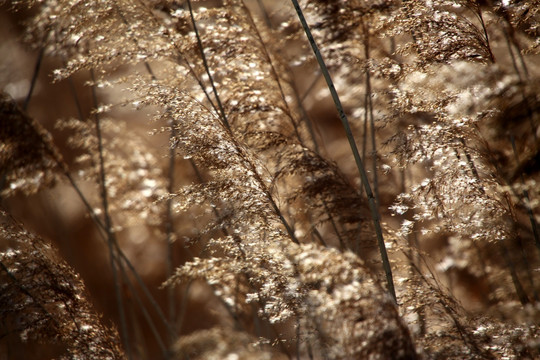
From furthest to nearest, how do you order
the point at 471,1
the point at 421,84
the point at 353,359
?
the point at 421,84 < the point at 471,1 < the point at 353,359

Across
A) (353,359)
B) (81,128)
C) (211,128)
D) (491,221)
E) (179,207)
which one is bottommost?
(353,359)

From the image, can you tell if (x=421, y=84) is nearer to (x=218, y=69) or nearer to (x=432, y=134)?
(x=432, y=134)

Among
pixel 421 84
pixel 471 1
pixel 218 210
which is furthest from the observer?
pixel 218 210

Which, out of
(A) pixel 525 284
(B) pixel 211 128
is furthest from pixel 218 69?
(A) pixel 525 284

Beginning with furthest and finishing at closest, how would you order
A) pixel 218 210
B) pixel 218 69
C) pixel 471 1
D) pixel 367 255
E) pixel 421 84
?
pixel 367 255 → pixel 218 210 → pixel 218 69 → pixel 421 84 → pixel 471 1

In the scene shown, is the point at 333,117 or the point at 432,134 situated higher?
the point at 333,117

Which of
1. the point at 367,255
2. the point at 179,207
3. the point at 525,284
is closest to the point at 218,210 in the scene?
the point at 179,207

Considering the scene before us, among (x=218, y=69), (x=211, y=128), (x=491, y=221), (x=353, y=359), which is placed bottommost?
(x=353, y=359)

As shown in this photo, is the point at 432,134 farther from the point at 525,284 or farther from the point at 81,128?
the point at 81,128

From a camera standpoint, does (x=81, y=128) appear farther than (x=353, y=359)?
Yes
